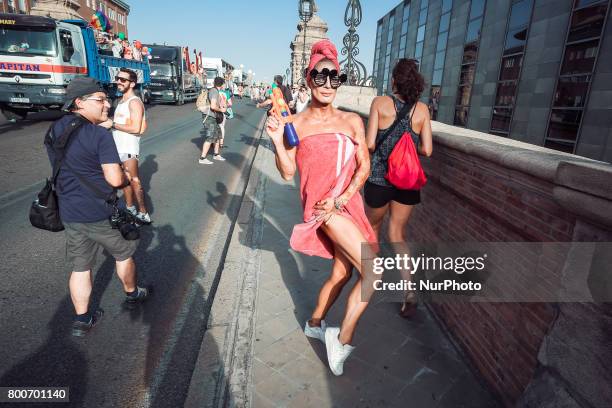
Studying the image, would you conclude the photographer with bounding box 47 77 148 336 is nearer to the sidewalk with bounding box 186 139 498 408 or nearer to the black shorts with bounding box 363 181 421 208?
the sidewalk with bounding box 186 139 498 408

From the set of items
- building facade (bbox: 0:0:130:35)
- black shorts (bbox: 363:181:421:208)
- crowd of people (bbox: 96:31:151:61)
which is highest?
building facade (bbox: 0:0:130:35)

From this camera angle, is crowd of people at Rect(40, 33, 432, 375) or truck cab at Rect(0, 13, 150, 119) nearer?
crowd of people at Rect(40, 33, 432, 375)

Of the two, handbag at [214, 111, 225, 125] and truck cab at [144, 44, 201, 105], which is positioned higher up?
Answer: truck cab at [144, 44, 201, 105]

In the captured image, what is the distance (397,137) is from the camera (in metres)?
3.10

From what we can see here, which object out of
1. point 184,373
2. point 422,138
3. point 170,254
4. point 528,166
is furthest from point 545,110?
point 184,373

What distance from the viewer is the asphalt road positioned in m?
2.52

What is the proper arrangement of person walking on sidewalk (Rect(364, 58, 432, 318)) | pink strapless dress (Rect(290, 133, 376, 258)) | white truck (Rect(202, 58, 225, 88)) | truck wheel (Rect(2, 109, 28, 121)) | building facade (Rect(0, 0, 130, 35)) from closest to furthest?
pink strapless dress (Rect(290, 133, 376, 258))
person walking on sidewalk (Rect(364, 58, 432, 318))
truck wheel (Rect(2, 109, 28, 121))
building facade (Rect(0, 0, 130, 35))
white truck (Rect(202, 58, 225, 88))

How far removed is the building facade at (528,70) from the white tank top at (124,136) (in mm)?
10467

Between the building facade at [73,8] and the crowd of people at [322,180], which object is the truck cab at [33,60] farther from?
the building facade at [73,8]

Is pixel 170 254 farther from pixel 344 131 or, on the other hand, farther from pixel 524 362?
pixel 524 362

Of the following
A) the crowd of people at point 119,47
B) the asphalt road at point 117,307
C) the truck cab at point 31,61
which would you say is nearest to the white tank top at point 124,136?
the asphalt road at point 117,307

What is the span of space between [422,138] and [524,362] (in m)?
1.86

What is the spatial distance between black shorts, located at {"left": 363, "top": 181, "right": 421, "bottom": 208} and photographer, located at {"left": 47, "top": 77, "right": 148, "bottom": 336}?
7.08 feet

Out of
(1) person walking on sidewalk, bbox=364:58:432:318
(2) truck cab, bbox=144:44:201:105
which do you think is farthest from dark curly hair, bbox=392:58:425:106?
(2) truck cab, bbox=144:44:201:105
